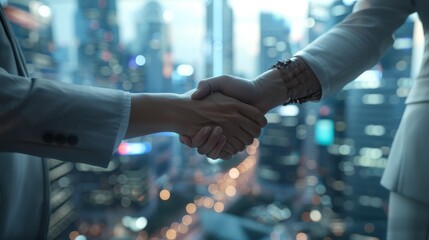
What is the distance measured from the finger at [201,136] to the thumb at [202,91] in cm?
9

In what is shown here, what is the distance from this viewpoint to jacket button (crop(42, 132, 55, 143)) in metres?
0.57

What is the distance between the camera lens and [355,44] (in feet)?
2.78

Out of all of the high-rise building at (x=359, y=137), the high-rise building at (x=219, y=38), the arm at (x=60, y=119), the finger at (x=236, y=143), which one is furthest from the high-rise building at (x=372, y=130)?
the arm at (x=60, y=119)

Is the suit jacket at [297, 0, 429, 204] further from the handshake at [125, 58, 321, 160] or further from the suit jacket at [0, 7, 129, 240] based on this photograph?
the suit jacket at [0, 7, 129, 240]

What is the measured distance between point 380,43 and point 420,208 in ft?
1.43

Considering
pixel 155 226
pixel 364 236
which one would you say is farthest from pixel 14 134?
pixel 364 236

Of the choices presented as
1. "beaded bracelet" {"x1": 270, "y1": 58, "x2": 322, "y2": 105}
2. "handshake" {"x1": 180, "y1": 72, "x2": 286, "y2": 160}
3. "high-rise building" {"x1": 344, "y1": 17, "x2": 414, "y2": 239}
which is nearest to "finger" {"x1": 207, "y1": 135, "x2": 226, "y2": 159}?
"handshake" {"x1": 180, "y1": 72, "x2": 286, "y2": 160}

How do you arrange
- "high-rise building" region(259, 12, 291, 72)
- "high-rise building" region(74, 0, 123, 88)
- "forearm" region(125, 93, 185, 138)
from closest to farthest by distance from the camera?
"forearm" region(125, 93, 185, 138), "high-rise building" region(259, 12, 291, 72), "high-rise building" region(74, 0, 123, 88)

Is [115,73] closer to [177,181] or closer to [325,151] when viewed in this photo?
[177,181]

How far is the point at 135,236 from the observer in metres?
1.82

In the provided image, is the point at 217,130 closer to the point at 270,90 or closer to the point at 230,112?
the point at 230,112

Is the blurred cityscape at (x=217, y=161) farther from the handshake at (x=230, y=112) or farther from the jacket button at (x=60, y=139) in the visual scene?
the jacket button at (x=60, y=139)

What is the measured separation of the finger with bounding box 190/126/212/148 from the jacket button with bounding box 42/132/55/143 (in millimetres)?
340

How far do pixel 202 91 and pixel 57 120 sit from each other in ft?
1.21
